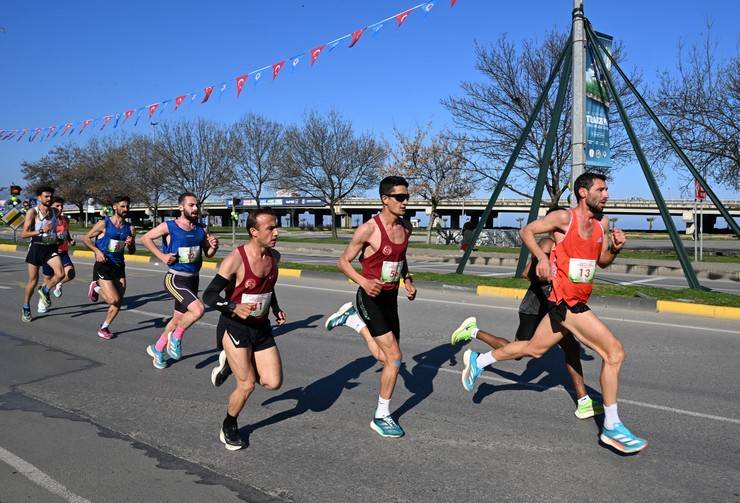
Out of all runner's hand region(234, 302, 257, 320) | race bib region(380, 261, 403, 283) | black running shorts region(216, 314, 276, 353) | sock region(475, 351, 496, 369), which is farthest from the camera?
sock region(475, 351, 496, 369)

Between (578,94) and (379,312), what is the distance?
1102 centimetres

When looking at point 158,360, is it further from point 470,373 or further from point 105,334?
point 470,373

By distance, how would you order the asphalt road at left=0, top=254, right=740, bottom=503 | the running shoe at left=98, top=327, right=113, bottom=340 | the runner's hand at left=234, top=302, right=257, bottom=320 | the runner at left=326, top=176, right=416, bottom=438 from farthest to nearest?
the running shoe at left=98, top=327, right=113, bottom=340 < the runner at left=326, top=176, right=416, bottom=438 < the runner's hand at left=234, top=302, right=257, bottom=320 < the asphalt road at left=0, top=254, right=740, bottom=503

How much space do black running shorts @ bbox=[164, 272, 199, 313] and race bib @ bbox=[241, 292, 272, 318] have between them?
246cm

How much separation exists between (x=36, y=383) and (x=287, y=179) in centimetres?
3711

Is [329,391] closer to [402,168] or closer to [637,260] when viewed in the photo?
[637,260]

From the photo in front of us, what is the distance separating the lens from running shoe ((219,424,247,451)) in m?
4.32

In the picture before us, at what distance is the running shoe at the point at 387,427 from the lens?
4.57 m

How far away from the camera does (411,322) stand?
380 inches

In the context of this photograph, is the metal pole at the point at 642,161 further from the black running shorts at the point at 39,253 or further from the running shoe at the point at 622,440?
the black running shorts at the point at 39,253

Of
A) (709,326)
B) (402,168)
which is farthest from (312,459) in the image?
(402,168)

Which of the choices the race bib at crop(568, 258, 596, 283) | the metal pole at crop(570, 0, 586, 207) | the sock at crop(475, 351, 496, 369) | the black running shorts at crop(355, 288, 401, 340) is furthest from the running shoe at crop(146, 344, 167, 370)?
the metal pole at crop(570, 0, 586, 207)

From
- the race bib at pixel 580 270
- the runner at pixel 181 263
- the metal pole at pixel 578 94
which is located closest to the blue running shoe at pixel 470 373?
the race bib at pixel 580 270

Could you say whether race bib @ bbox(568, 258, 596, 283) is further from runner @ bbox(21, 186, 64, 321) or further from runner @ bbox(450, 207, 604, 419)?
runner @ bbox(21, 186, 64, 321)
